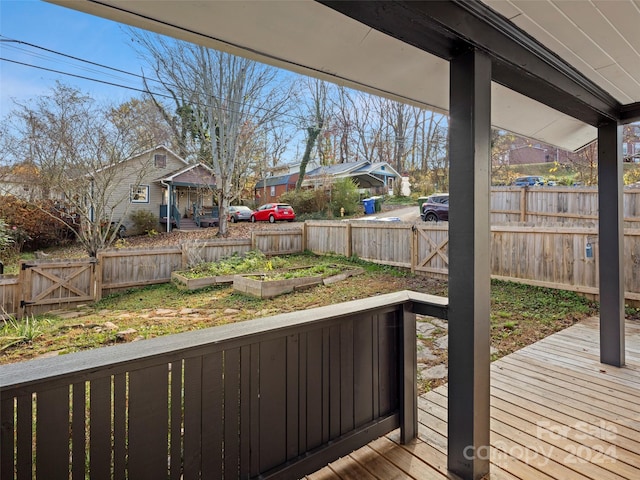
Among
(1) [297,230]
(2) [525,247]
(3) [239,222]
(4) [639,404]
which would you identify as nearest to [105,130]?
(1) [297,230]

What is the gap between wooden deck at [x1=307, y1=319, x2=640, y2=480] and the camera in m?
1.57

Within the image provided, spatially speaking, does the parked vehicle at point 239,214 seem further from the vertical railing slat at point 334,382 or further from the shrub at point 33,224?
the vertical railing slat at point 334,382

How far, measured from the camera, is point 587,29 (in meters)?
1.43

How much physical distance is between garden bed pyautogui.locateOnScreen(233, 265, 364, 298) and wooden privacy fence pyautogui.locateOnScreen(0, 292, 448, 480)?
395cm

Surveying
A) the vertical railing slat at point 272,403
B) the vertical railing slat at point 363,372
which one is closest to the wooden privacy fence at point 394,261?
the vertical railing slat at point 363,372

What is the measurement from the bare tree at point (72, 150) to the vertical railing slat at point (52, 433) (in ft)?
23.6

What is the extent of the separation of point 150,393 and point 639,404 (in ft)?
9.01

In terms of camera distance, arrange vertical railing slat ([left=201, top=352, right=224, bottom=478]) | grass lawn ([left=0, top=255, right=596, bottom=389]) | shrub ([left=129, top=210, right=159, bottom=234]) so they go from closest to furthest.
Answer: vertical railing slat ([left=201, top=352, right=224, bottom=478])
grass lawn ([left=0, top=255, right=596, bottom=389])
shrub ([left=129, top=210, right=159, bottom=234])

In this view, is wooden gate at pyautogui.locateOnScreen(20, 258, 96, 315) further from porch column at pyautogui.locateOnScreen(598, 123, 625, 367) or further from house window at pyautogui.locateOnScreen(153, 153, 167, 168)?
porch column at pyautogui.locateOnScreen(598, 123, 625, 367)

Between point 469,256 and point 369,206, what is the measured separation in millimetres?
13796

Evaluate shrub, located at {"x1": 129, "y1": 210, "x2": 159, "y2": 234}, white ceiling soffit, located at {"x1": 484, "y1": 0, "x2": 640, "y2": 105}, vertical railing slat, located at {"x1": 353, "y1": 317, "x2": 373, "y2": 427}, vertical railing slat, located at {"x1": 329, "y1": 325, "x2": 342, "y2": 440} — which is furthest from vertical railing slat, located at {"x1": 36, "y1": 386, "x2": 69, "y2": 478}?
shrub, located at {"x1": 129, "y1": 210, "x2": 159, "y2": 234}

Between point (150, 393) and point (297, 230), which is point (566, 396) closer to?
point (150, 393)

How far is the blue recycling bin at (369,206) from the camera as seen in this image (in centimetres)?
1501

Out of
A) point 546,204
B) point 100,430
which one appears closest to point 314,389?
point 100,430
